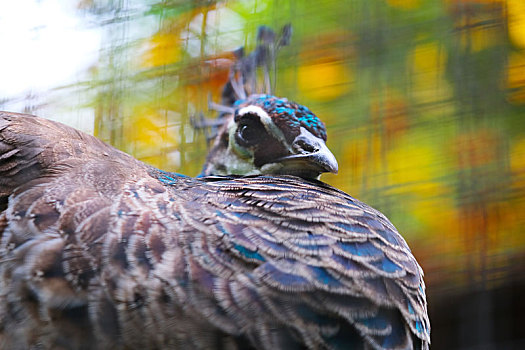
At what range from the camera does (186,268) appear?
4.49ft

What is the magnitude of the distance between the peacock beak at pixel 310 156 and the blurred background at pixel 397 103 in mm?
823

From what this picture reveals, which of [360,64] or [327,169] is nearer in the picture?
[327,169]

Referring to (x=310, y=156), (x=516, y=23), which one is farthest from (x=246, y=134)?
(x=516, y=23)

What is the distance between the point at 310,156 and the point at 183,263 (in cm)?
72

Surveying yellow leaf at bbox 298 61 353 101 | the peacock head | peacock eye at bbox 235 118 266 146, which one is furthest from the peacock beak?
yellow leaf at bbox 298 61 353 101

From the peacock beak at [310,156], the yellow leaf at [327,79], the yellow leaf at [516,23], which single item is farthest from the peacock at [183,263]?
the yellow leaf at [516,23]

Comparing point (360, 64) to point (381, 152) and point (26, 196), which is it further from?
point (26, 196)

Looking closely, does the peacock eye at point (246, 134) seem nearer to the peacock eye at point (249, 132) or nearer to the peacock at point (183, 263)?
the peacock eye at point (249, 132)

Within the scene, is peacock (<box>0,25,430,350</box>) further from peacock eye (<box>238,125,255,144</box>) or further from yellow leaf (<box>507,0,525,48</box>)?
yellow leaf (<box>507,0,525,48</box>)

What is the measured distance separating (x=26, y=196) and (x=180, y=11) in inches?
56.4

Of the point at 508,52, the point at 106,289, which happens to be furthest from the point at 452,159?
the point at 106,289

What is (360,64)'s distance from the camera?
113 inches

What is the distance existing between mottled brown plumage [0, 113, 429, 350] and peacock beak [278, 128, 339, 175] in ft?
1.00

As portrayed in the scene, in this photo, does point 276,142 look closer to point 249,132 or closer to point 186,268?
point 249,132
